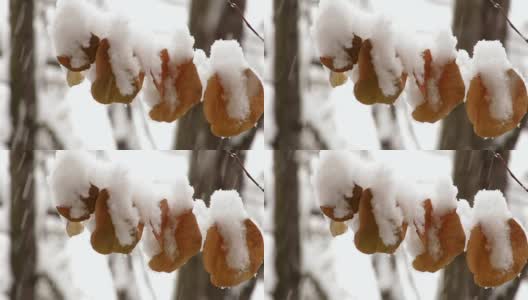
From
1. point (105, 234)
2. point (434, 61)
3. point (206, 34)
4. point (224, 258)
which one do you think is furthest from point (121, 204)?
point (434, 61)

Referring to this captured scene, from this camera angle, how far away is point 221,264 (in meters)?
1.31

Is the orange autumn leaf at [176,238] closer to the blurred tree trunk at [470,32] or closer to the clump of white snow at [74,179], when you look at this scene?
the clump of white snow at [74,179]

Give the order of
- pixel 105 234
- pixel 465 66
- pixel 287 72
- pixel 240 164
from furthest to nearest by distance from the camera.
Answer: pixel 287 72
pixel 240 164
pixel 465 66
pixel 105 234

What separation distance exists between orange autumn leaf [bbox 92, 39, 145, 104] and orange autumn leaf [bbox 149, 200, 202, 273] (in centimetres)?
18

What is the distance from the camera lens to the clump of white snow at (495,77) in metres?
1.30

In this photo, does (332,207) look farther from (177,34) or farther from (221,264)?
(177,34)

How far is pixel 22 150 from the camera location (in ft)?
5.46

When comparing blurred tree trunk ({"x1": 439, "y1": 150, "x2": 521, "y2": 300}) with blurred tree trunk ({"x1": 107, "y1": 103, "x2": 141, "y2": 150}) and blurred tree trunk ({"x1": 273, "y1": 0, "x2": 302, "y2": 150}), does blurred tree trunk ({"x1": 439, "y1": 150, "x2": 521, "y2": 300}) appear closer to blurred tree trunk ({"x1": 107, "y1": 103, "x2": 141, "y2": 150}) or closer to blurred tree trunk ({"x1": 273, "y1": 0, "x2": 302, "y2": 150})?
blurred tree trunk ({"x1": 273, "y1": 0, "x2": 302, "y2": 150})

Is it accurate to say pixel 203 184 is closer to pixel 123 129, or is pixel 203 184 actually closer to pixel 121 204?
pixel 123 129

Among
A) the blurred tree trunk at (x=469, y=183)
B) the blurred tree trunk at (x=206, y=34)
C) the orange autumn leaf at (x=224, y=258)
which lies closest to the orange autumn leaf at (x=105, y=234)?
the orange autumn leaf at (x=224, y=258)

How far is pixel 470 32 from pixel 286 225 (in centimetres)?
50

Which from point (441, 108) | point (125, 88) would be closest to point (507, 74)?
point (441, 108)

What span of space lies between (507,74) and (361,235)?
0.34 metres

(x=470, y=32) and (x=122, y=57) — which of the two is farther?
(x=470, y=32)
